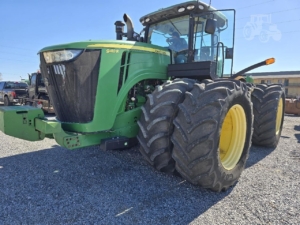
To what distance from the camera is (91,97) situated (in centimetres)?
305

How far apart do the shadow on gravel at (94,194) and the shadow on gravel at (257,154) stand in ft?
5.15

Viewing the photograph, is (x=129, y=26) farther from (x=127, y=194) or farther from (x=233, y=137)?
(x=127, y=194)

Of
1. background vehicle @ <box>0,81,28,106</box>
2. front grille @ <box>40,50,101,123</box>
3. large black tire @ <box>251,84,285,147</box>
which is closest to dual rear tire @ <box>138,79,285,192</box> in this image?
front grille @ <box>40,50,101,123</box>

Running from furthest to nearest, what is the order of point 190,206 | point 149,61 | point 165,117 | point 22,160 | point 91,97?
point 22,160, point 149,61, point 91,97, point 165,117, point 190,206

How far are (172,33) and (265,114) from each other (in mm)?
2578

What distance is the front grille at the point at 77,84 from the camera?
2.96 metres

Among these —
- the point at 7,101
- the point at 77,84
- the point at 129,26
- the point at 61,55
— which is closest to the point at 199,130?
the point at 77,84

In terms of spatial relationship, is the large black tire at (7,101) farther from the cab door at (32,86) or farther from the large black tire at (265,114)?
the large black tire at (265,114)

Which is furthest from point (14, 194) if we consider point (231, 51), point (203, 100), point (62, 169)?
point (231, 51)

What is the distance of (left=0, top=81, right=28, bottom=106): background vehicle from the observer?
1409 cm

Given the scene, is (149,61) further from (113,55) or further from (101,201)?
(101,201)

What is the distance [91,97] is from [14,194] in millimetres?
1519

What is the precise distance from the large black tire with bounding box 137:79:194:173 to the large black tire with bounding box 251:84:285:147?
2646 mm

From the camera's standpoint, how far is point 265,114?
16.1 feet
